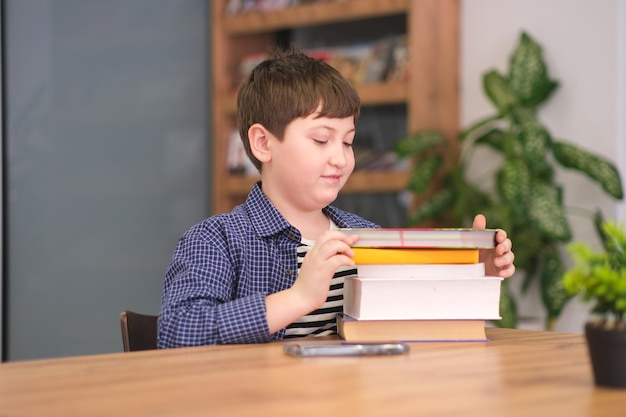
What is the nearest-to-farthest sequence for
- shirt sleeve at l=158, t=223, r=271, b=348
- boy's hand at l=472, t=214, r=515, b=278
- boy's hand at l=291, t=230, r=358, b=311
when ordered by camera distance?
boy's hand at l=291, t=230, r=358, b=311, shirt sleeve at l=158, t=223, r=271, b=348, boy's hand at l=472, t=214, r=515, b=278

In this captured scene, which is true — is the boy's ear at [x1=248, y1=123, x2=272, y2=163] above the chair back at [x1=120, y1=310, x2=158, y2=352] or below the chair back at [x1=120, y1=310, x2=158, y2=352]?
above

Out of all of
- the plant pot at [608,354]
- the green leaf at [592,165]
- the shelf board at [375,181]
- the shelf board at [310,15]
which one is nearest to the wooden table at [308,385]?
the plant pot at [608,354]

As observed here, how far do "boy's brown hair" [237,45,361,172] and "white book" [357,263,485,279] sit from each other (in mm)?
484

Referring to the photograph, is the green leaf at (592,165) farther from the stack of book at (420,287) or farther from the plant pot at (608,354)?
the plant pot at (608,354)

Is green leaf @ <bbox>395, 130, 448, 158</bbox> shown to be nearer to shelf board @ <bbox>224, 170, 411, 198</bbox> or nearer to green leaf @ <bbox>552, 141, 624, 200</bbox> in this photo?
shelf board @ <bbox>224, 170, 411, 198</bbox>

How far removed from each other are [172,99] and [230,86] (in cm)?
37

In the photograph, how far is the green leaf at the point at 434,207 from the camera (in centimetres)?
390

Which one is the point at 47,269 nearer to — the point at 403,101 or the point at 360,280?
the point at 403,101

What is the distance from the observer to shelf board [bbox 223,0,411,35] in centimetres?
417

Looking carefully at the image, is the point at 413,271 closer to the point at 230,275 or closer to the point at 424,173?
the point at 230,275

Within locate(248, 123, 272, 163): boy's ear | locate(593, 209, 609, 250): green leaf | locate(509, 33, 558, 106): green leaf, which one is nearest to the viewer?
locate(248, 123, 272, 163): boy's ear

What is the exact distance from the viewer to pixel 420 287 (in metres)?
1.44

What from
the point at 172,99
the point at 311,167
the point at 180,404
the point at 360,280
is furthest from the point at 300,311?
the point at 172,99

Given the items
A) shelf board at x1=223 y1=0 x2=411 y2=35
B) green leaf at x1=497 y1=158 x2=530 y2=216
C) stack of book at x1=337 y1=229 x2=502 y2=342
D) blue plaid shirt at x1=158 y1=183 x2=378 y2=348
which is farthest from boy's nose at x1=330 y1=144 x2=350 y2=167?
shelf board at x1=223 y1=0 x2=411 y2=35
